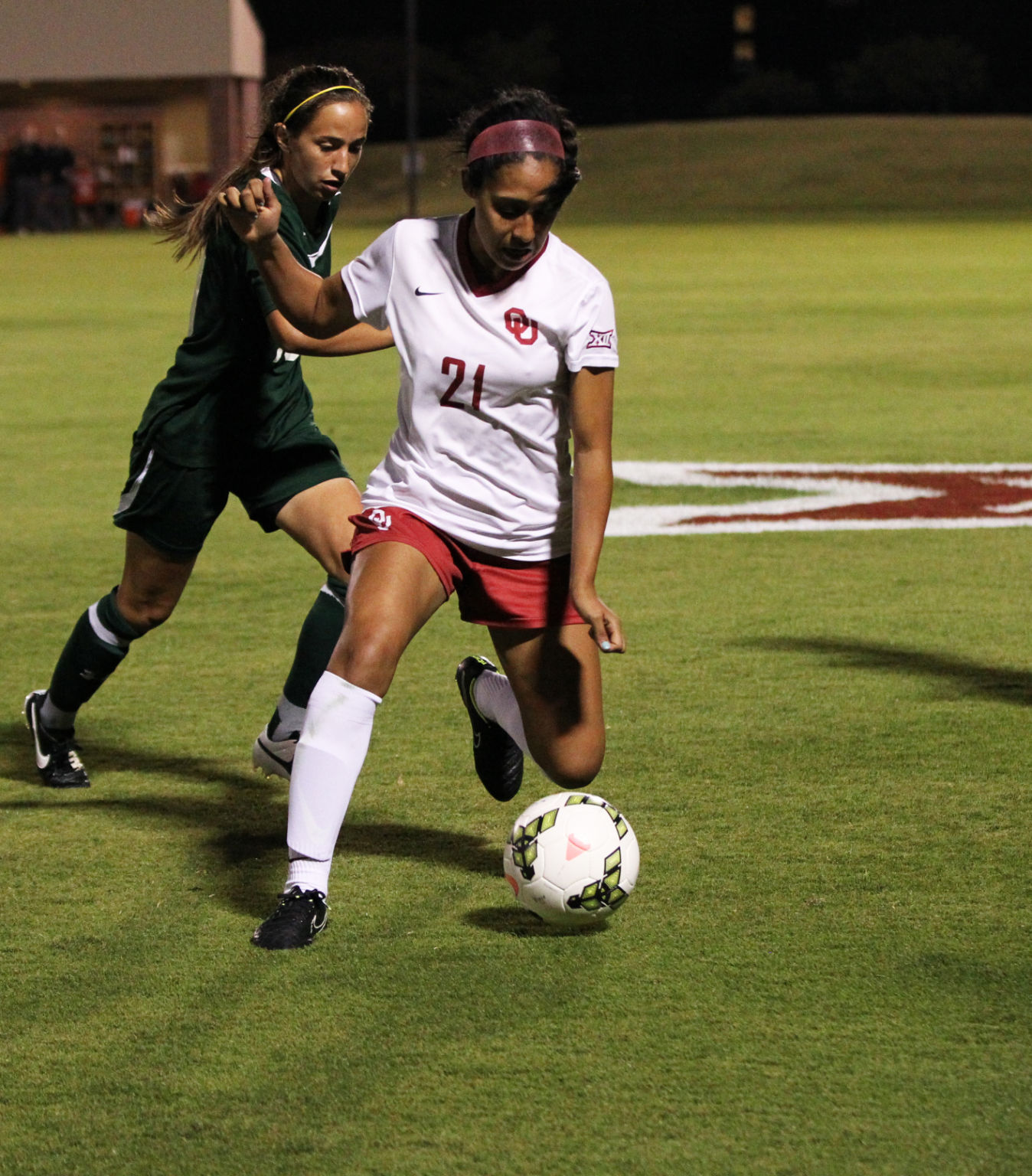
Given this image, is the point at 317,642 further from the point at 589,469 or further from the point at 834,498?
the point at 834,498

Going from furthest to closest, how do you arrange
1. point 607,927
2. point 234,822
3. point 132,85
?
point 132,85, point 234,822, point 607,927

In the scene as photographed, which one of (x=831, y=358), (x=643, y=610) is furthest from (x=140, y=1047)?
(x=831, y=358)

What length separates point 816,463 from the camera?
1183cm

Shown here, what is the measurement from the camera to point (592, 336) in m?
4.36

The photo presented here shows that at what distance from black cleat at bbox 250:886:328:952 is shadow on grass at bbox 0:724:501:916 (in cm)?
30

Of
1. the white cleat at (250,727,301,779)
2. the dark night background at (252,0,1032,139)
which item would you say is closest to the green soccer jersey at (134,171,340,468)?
the white cleat at (250,727,301,779)

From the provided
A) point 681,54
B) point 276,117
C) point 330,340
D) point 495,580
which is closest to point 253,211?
point 330,340

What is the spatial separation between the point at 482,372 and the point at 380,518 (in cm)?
44

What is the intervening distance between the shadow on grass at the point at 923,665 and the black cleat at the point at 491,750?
6.78 feet

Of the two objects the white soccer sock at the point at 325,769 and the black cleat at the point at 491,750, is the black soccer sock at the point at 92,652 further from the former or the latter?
the white soccer sock at the point at 325,769

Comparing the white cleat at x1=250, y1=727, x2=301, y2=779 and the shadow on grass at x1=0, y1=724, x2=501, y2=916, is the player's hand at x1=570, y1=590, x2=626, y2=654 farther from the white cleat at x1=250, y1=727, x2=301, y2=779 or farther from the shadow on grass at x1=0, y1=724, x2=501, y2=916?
the white cleat at x1=250, y1=727, x2=301, y2=779

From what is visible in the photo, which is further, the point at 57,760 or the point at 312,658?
the point at 57,760

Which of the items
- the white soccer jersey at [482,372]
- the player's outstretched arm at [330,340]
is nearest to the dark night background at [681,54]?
the player's outstretched arm at [330,340]

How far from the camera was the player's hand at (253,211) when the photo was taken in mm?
4453
